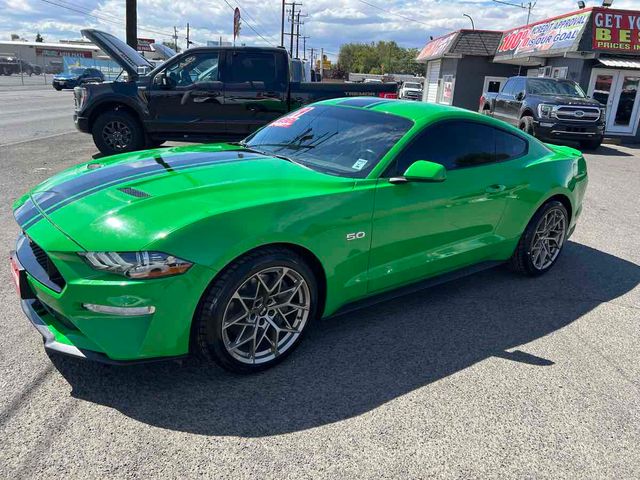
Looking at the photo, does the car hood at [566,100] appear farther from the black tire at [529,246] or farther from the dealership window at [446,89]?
the dealership window at [446,89]

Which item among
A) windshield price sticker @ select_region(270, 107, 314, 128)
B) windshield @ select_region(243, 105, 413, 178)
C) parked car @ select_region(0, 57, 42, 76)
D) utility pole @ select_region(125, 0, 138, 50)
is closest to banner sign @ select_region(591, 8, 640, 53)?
utility pole @ select_region(125, 0, 138, 50)

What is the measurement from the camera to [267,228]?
278cm

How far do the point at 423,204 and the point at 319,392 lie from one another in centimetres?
147

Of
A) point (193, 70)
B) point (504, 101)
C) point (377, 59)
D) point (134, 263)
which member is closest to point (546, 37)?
point (504, 101)

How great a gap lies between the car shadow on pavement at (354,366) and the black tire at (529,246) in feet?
0.49

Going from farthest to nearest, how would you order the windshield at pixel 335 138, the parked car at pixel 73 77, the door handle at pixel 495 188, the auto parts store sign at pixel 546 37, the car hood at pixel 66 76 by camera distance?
the car hood at pixel 66 76
the parked car at pixel 73 77
the auto parts store sign at pixel 546 37
the door handle at pixel 495 188
the windshield at pixel 335 138

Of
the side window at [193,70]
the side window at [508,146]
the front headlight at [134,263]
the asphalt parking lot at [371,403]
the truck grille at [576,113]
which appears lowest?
the asphalt parking lot at [371,403]

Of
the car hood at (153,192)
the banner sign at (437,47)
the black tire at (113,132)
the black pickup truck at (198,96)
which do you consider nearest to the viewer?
the car hood at (153,192)

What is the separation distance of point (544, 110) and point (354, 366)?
42.4 feet

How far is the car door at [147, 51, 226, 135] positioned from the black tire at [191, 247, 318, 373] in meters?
7.10

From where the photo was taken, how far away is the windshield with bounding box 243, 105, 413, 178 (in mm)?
3480

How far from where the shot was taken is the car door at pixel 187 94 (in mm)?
9219

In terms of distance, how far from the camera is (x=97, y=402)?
106 inches

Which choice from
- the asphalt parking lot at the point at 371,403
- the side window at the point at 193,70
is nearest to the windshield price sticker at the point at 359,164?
the asphalt parking lot at the point at 371,403
